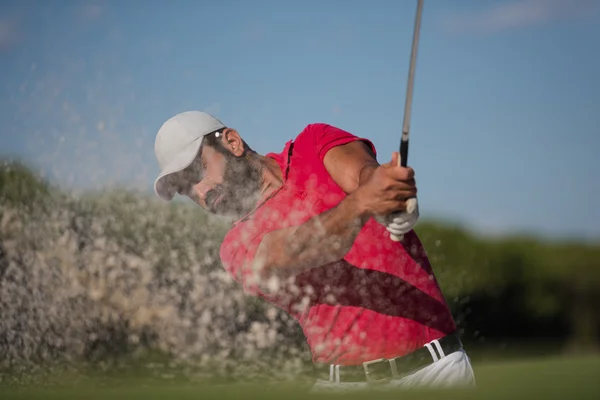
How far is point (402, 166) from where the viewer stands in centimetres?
336

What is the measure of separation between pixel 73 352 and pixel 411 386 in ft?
15.8

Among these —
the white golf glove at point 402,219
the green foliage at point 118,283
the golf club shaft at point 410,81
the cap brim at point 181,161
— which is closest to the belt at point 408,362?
the white golf glove at point 402,219

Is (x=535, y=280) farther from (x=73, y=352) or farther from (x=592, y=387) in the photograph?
(x=592, y=387)

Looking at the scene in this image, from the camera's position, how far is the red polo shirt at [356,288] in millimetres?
3779

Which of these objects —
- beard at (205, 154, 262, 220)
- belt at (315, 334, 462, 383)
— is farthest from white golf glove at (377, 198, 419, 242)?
beard at (205, 154, 262, 220)

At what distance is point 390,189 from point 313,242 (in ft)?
1.90

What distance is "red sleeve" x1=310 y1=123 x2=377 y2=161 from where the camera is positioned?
151 inches

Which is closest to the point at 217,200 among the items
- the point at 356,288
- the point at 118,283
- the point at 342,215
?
the point at 356,288

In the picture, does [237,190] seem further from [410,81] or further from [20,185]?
[20,185]

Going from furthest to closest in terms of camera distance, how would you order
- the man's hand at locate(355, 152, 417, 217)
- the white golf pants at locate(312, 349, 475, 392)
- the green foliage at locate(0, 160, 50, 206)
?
the green foliage at locate(0, 160, 50, 206) → the white golf pants at locate(312, 349, 475, 392) → the man's hand at locate(355, 152, 417, 217)

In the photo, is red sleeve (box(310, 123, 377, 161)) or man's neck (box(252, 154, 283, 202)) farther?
man's neck (box(252, 154, 283, 202))

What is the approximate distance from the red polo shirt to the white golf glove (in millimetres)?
407

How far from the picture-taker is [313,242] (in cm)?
371

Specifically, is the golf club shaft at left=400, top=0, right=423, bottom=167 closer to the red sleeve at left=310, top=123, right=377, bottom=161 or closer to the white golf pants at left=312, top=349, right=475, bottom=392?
the red sleeve at left=310, top=123, right=377, bottom=161
